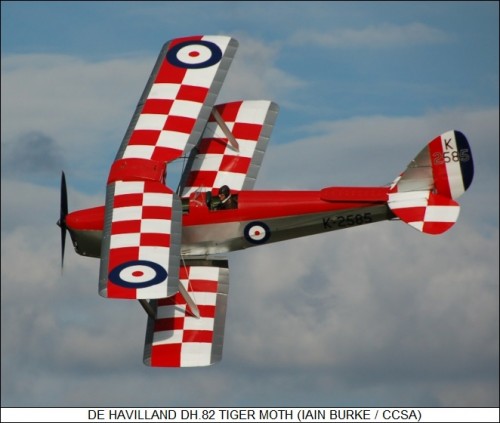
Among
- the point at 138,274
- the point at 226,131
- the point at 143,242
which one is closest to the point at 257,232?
the point at 143,242

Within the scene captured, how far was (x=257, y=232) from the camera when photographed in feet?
72.3

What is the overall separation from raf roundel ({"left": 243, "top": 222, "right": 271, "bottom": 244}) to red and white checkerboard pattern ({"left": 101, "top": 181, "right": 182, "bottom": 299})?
1420mm

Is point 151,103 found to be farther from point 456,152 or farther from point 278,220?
point 456,152

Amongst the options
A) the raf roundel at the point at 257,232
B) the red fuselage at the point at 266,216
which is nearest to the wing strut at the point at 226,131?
the red fuselage at the point at 266,216

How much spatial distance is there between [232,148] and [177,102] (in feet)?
5.10

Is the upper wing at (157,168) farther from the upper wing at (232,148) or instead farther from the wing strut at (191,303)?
the wing strut at (191,303)

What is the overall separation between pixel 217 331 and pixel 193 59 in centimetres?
586

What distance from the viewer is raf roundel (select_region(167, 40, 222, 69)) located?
24.5 meters

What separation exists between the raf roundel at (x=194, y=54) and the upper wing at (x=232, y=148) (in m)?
1.00

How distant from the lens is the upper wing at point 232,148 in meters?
23.9

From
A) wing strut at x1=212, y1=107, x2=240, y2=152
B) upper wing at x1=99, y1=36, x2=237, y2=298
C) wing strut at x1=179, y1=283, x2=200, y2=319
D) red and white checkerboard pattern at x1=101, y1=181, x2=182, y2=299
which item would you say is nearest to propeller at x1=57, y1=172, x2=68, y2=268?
upper wing at x1=99, y1=36, x2=237, y2=298

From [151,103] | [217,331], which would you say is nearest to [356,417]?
[217,331]

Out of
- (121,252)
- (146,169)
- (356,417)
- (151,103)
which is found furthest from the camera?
(151,103)

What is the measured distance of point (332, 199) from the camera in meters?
21.8
